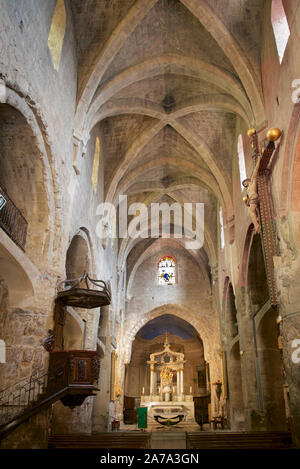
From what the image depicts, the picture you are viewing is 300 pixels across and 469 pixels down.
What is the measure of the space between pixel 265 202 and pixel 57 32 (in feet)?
24.2

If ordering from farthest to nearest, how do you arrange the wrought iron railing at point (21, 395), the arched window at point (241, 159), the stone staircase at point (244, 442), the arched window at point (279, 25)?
the arched window at point (241, 159), the arched window at point (279, 25), the wrought iron railing at point (21, 395), the stone staircase at point (244, 442)

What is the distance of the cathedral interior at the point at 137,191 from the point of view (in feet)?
29.9

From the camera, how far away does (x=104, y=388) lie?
1838 centimetres

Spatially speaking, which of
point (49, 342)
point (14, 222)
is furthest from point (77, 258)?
point (49, 342)

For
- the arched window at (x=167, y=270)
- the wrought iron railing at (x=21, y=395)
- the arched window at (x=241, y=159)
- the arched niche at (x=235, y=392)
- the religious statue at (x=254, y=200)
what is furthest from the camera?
the arched window at (x=167, y=270)

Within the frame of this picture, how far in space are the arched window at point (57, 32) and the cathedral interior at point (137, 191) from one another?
0.23ft

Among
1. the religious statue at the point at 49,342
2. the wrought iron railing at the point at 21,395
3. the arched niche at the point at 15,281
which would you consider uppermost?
the arched niche at the point at 15,281

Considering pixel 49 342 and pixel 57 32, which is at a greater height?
pixel 57 32

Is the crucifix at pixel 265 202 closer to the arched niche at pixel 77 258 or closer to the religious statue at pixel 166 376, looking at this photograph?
the arched niche at pixel 77 258

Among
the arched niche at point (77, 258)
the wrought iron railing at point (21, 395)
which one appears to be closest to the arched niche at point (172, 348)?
the arched niche at point (77, 258)

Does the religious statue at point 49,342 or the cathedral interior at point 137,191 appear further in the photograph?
the religious statue at point 49,342

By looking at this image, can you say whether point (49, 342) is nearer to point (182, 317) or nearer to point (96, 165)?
point (96, 165)
